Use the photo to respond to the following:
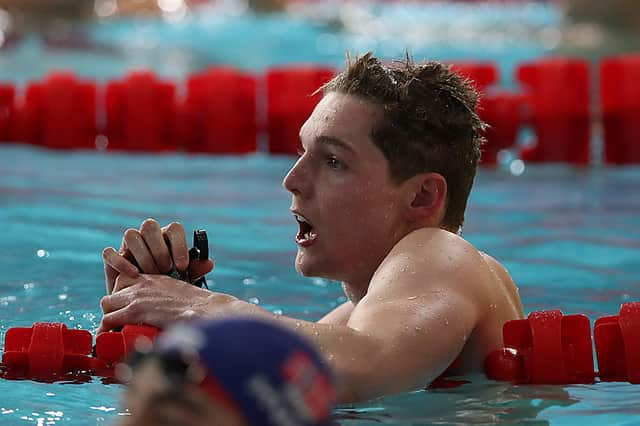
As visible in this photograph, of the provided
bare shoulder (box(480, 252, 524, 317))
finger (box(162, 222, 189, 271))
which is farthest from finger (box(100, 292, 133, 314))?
bare shoulder (box(480, 252, 524, 317))

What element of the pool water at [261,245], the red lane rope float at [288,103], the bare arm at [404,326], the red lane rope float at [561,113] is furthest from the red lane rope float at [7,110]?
the bare arm at [404,326]

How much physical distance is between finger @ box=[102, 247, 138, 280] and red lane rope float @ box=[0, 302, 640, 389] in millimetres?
147

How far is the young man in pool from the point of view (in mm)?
2186

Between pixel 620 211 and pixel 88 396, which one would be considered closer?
pixel 88 396

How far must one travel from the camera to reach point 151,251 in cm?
229

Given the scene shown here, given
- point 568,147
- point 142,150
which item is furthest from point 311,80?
point 568,147

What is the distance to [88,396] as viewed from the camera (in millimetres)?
2350

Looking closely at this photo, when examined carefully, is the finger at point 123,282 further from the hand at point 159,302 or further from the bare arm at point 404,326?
the bare arm at point 404,326

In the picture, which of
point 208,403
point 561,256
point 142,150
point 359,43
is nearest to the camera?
point 208,403

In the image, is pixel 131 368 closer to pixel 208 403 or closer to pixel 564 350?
pixel 208 403

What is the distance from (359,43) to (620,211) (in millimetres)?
6745

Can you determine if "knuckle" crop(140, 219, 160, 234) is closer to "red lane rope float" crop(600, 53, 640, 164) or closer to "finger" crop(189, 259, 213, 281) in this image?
"finger" crop(189, 259, 213, 281)

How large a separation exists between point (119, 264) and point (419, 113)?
698mm

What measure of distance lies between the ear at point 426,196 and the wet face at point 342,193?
0.03 meters
